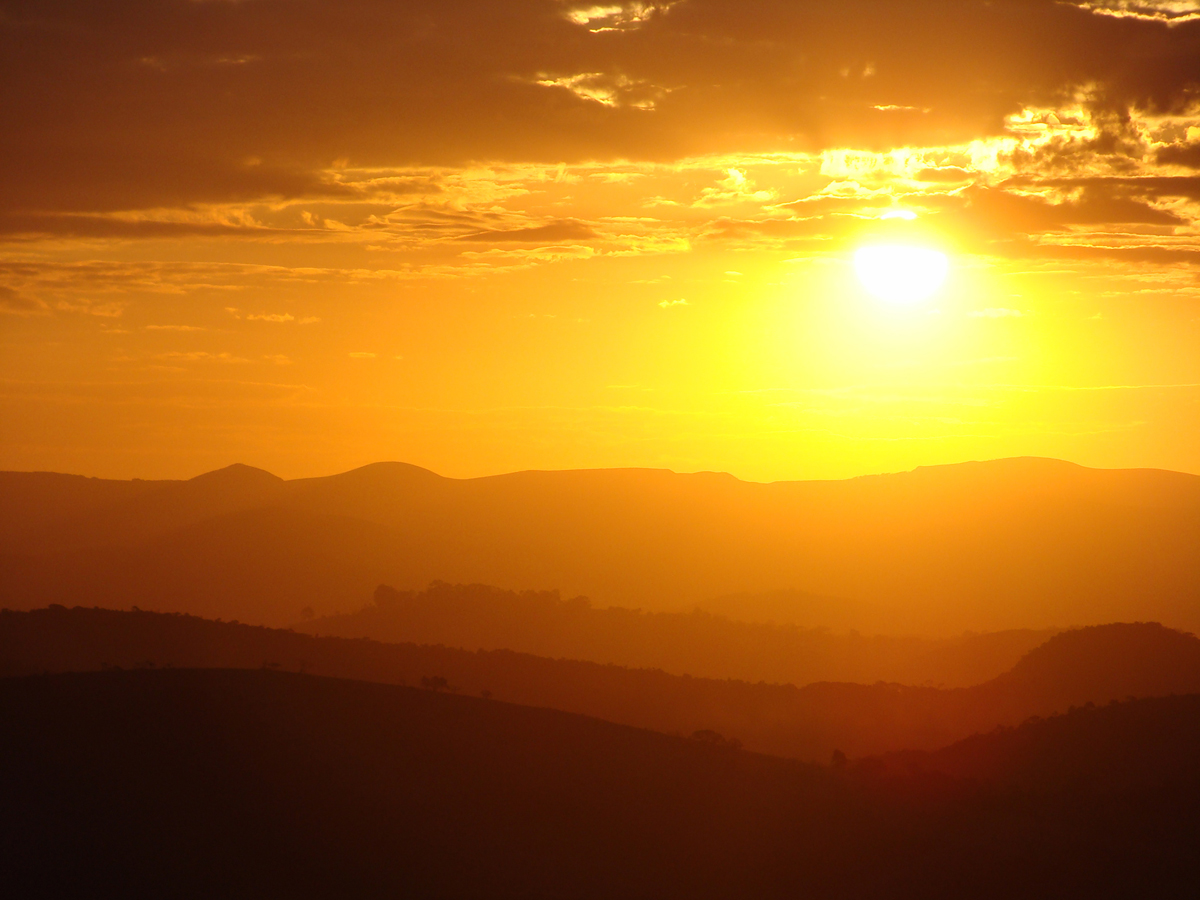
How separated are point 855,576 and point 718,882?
105 meters

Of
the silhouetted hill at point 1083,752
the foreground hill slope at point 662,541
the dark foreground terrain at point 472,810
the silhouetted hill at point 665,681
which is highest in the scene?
the dark foreground terrain at point 472,810

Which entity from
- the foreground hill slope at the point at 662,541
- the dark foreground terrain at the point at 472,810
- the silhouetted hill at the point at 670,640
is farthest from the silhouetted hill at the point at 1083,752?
the foreground hill slope at the point at 662,541

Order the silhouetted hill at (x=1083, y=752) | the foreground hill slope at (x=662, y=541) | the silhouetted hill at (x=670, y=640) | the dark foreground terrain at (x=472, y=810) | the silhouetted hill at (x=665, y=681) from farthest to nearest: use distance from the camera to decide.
Answer: 1. the foreground hill slope at (x=662, y=541)
2. the silhouetted hill at (x=670, y=640)
3. the silhouetted hill at (x=665, y=681)
4. the silhouetted hill at (x=1083, y=752)
5. the dark foreground terrain at (x=472, y=810)

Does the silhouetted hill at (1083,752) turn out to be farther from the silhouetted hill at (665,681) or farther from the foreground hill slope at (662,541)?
the foreground hill slope at (662,541)

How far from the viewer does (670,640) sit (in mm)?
53438

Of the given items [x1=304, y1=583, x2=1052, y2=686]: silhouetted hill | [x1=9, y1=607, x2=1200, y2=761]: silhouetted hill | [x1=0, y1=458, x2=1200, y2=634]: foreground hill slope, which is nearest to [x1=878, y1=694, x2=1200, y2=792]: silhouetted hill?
[x1=9, y1=607, x2=1200, y2=761]: silhouetted hill

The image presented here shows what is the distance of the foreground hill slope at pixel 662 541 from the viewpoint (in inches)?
4075

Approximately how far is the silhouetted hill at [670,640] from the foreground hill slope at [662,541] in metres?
29.5

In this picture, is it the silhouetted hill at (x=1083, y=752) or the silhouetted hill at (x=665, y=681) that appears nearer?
the silhouetted hill at (x=1083, y=752)

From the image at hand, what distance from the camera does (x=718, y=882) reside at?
17.2 meters

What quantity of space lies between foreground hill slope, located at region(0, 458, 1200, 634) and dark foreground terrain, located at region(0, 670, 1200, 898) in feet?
210

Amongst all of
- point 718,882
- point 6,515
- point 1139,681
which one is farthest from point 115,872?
point 6,515

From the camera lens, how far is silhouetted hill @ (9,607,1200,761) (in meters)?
32.2

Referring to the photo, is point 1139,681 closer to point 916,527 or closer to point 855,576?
point 855,576
